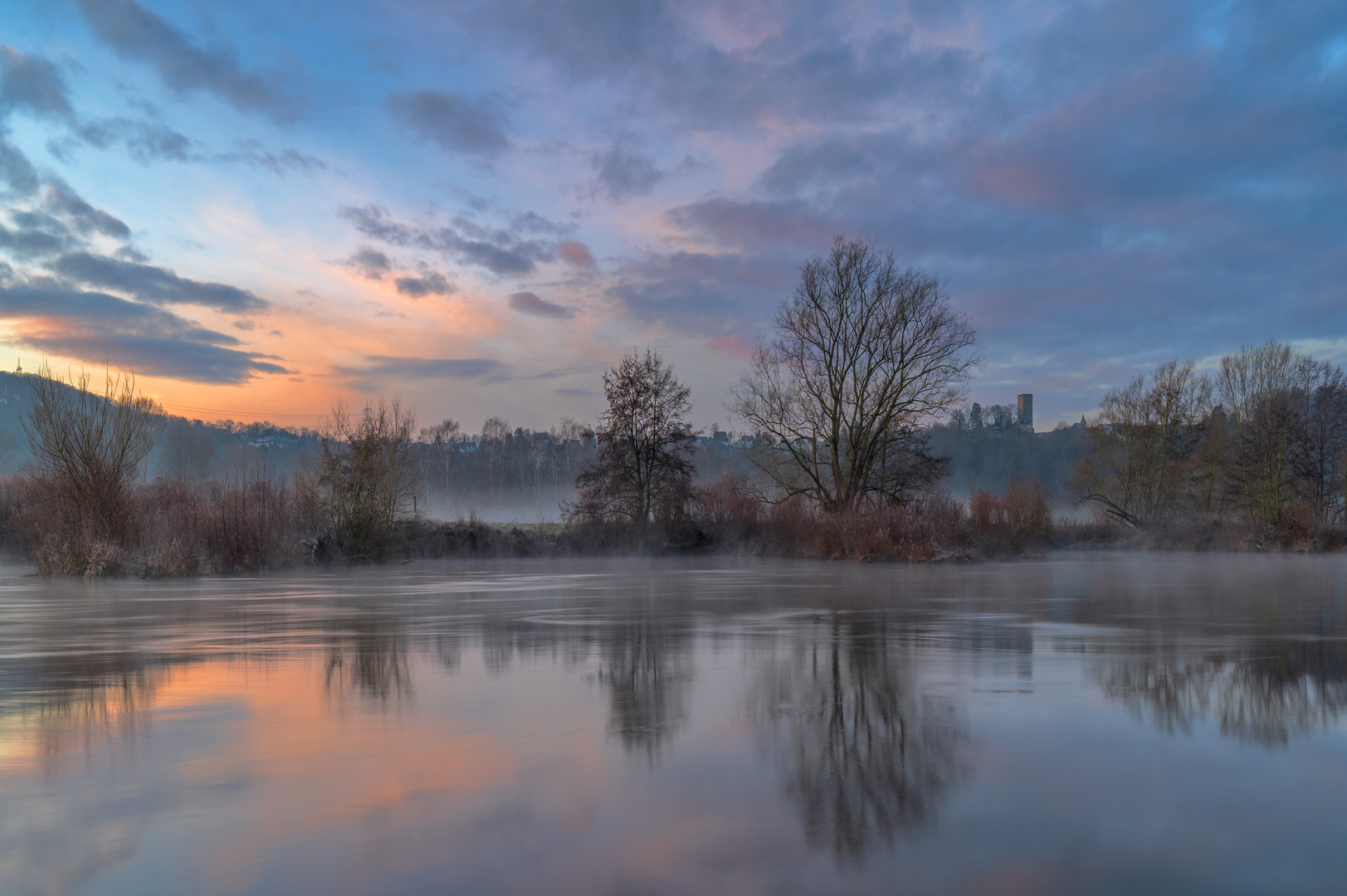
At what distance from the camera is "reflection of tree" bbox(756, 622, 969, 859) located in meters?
3.24

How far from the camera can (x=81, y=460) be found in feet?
73.5

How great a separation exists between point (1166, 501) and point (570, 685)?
1753 inches

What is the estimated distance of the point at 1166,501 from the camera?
140ft

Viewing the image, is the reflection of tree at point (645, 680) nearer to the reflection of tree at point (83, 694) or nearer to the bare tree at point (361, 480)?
the reflection of tree at point (83, 694)

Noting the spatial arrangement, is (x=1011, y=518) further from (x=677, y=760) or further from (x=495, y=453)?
(x=495, y=453)

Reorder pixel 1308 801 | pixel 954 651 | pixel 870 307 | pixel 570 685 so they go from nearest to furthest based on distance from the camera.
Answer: pixel 1308 801, pixel 570 685, pixel 954 651, pixel 870 307

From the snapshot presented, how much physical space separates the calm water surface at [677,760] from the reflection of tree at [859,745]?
0.08 feet

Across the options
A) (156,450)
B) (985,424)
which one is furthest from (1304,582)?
(156,450)

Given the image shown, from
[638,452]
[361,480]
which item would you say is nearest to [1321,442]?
[638,452]

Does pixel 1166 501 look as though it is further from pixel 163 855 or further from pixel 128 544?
pixel 163 855

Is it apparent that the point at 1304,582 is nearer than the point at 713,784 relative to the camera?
No

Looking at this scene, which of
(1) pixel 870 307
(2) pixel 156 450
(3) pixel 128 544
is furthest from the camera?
(2) pixel 156 450

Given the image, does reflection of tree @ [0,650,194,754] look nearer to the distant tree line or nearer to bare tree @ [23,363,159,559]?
bare tree @ [23,363,159,559]

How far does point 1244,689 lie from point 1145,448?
42.4 m
